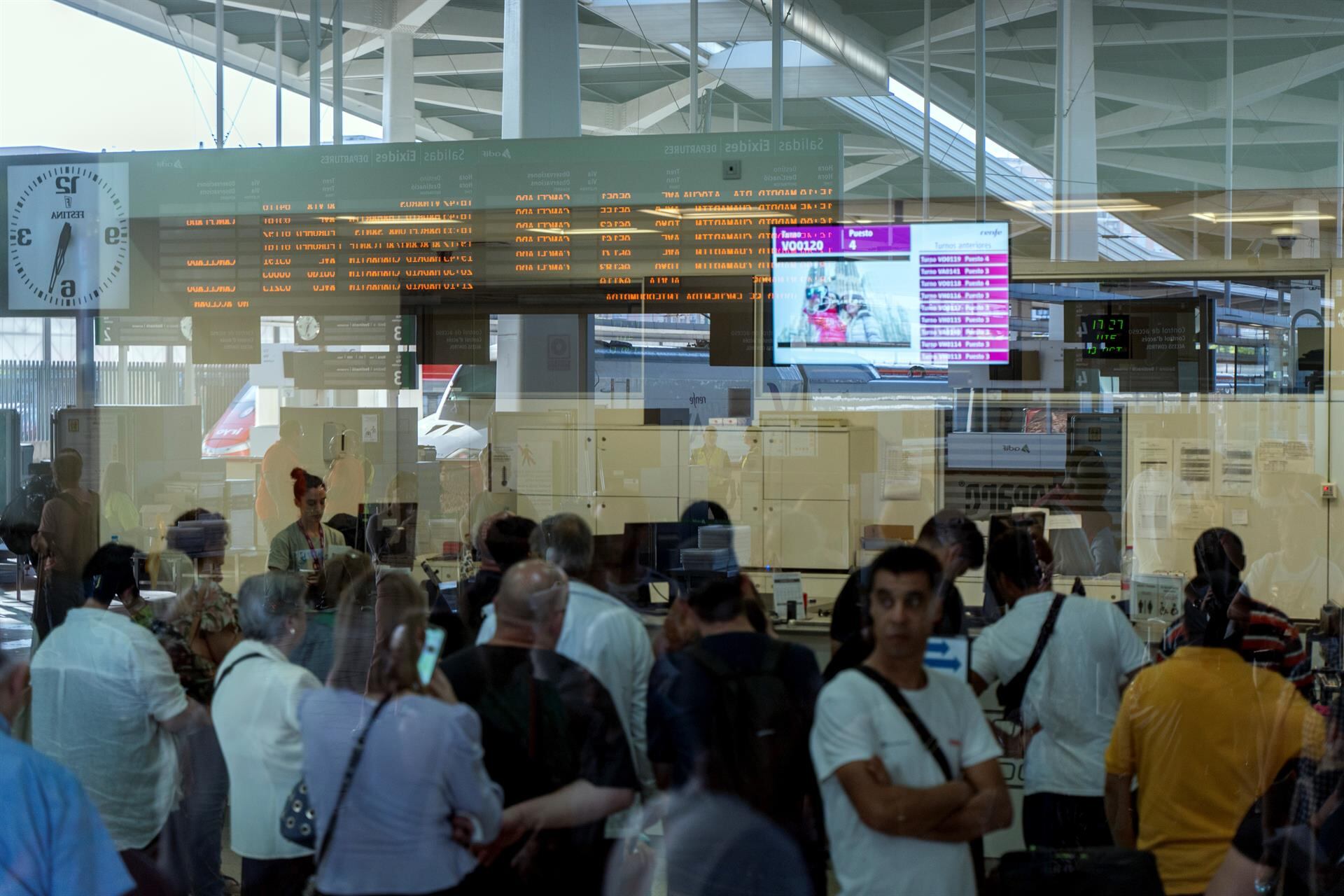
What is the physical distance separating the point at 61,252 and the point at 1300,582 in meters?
4.92

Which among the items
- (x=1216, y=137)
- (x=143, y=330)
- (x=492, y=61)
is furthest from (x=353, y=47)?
(x=1216, y=137)

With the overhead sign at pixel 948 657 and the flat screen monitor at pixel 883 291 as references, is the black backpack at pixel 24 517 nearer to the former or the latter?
the flat screen monitor at pixel 883 291

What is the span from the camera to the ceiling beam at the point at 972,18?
8.76 meters

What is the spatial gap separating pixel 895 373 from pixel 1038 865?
79.9 inches

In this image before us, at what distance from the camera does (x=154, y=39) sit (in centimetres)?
753

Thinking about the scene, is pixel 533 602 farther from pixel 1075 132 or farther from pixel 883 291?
pixel 1075 132

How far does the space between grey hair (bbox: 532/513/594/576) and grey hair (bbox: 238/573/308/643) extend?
2.25 ft

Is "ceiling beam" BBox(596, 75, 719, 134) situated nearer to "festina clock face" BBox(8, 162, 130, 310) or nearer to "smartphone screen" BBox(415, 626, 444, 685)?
"festina clock face" BBox(8, 162, 130, 310)

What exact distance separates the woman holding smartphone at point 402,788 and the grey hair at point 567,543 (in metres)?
0.52

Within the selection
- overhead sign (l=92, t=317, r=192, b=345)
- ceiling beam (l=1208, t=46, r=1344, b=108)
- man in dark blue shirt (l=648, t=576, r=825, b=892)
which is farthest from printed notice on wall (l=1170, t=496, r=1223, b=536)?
ceiling beam (l=1208, t=46, r=1344, b=108)

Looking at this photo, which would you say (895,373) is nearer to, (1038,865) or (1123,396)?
(1123,396)

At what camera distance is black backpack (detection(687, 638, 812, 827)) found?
102 inches

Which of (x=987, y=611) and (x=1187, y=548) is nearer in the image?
(x=987, y=611)

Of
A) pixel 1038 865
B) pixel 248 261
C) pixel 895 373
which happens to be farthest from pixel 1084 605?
pixel 248 261
